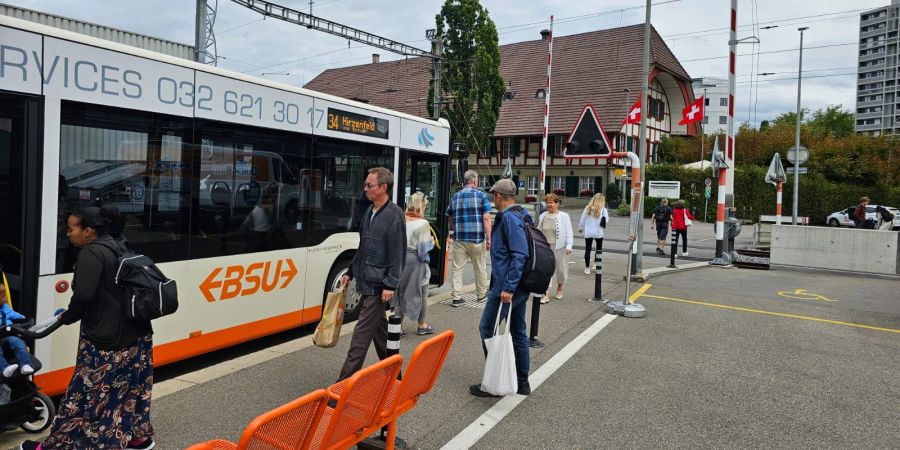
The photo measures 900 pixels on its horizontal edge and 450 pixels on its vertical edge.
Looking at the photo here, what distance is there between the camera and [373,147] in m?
7.66

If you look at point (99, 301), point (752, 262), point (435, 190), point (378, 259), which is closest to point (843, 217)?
point (752, 262)

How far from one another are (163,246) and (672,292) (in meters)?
8.49

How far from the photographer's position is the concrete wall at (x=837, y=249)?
14.0 metres

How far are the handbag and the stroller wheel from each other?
177 cm

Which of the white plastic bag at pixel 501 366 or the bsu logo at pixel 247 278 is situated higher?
the bsu logo at pixel 247 278

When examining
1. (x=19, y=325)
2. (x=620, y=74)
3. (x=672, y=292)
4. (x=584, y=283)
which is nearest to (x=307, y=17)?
(x=584, y=283)

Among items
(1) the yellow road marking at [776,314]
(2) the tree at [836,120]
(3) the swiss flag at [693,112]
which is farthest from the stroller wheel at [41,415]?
(2) the tree at [836,120]

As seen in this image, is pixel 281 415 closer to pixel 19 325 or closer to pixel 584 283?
pixel 19 325

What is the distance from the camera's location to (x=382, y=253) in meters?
4.64

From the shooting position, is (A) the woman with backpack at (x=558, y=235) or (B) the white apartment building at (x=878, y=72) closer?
(A) the woman with backpack at (x=558, y=235)

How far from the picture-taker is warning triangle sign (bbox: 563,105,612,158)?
918 centimetres

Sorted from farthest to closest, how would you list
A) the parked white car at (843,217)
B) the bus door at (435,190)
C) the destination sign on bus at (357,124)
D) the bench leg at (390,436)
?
the parked white car at (843,217) < the bus door at (435,190) < the destination sign on bus at (357,124) < the bench leg at (390,436)

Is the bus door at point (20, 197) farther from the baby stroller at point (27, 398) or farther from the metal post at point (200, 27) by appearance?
the metal post at point (200, 27)

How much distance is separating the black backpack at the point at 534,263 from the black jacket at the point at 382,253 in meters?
0.90
